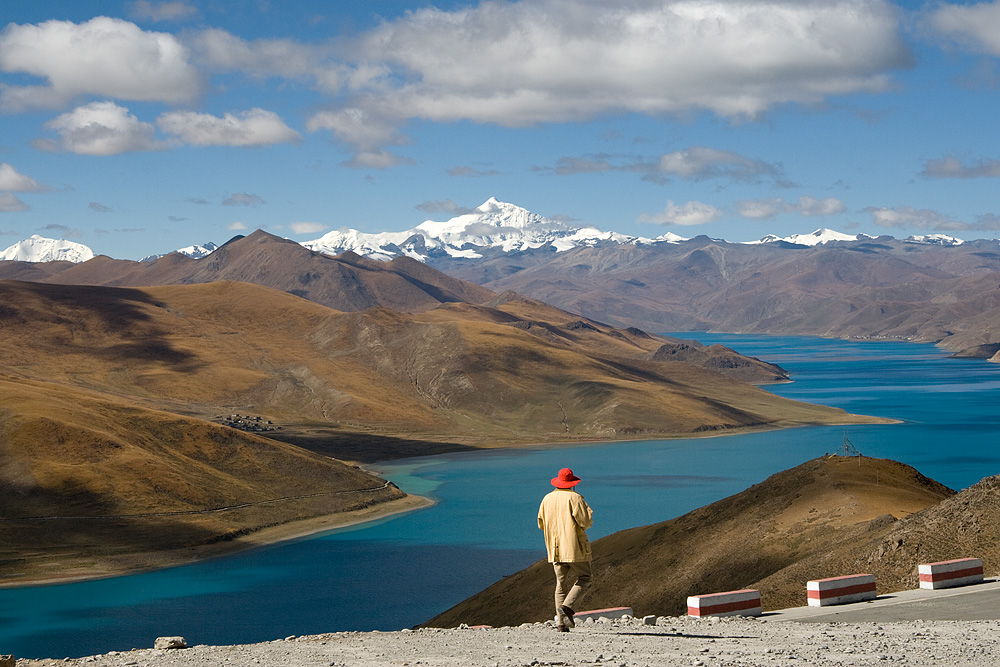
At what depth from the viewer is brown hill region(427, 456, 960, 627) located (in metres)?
39.2

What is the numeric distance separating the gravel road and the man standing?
4.56 ft

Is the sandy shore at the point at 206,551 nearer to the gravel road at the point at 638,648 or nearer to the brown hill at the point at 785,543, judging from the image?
the brown hill at the point at 785,543

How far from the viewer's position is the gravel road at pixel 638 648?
20781 millimetres

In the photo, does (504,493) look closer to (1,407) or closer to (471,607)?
(1,407)

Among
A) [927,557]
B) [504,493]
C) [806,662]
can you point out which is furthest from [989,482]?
[504,493]

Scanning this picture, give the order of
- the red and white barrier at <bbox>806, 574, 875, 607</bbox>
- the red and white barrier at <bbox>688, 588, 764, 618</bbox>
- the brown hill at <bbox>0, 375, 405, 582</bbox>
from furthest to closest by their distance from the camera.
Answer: the brown hill at <bbox>0, 375, 405, 582</bbox>, the red and white barrier at <bbox>806, 574, 875, 607</bbox>, the red and white barrier at <bbox>688, 588, 764, 618</bbox>

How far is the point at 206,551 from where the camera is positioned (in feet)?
384

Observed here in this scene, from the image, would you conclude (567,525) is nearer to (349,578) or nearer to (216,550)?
(349,578)

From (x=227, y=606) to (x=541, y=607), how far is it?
41.2m

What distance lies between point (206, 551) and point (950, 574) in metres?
99.1

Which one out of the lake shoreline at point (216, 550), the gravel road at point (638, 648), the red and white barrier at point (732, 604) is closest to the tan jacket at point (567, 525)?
the gravel road at point (638, 648)

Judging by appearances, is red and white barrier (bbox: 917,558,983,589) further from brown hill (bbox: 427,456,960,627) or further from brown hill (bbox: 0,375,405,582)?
brown hill (bbox: 0,375,405,582)

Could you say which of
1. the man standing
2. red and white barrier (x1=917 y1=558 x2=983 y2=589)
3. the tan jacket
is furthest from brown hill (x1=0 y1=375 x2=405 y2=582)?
red and white barrier (x1=917 y1=558 x2=983 y2=589)

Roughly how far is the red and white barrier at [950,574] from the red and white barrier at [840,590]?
88.8 inches
